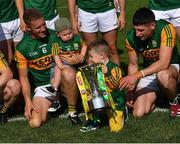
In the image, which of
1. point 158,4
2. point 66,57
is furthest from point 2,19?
point 158,4

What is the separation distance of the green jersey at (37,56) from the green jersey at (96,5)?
80cm

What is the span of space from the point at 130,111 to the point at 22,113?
145cm

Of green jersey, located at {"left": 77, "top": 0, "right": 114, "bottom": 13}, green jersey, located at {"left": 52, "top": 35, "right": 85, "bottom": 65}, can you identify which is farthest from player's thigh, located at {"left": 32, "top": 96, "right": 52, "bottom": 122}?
green jersey, located at {"left": 77, "top": 0, "right": 114, "bottom": 13}

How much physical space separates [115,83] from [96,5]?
1708 millimetres

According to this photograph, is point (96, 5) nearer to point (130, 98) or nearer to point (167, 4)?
point (167, 4)

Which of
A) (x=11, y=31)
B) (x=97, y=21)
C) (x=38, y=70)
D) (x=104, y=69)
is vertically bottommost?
(x=38, y=70)

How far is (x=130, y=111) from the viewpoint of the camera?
7.14 m

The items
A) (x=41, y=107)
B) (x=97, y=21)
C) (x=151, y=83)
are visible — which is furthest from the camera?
(x=97, y=21)

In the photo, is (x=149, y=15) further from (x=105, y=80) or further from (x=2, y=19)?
(x=2, y=19)

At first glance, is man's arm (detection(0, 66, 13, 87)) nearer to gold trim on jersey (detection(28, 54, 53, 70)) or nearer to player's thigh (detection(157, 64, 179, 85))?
gold trim on jersey (detection(28, 54, 53, 70))

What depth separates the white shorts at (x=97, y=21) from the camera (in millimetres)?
7773

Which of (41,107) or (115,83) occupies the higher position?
(115,83)

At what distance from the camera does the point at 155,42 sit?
6.81 meters

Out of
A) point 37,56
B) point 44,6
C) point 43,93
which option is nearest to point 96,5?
Answer: point 44,6
